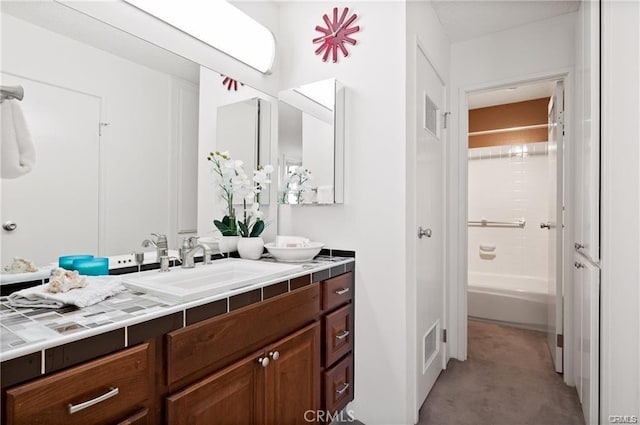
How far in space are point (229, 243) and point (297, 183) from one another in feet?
1.73

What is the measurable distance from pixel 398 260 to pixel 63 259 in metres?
1.39

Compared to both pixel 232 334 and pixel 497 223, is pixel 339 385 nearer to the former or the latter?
pixel 232 334

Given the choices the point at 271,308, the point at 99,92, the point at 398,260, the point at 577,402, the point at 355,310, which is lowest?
the point at 577,402

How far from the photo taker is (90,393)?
2.38ft

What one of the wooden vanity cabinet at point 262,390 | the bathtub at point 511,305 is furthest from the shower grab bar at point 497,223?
the wooden vanity cabinet at point 262,390

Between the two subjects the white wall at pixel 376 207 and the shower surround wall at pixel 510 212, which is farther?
the shower surround wall at pixel 510 212

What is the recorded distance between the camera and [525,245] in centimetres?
412

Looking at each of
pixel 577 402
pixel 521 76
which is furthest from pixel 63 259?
pixel 521 76

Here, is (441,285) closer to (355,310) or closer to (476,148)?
(355,310)

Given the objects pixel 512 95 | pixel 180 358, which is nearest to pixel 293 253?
pixel 180 358

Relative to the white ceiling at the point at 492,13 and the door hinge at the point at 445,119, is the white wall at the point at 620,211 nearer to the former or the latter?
the white ceiling at the point at 492,13
